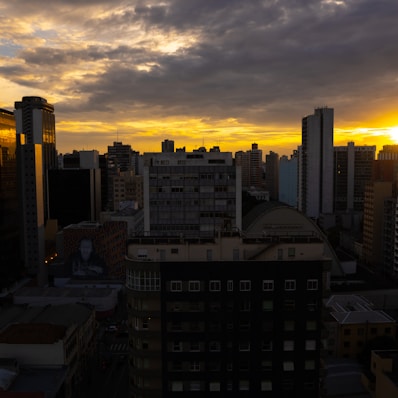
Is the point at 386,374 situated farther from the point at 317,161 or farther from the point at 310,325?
the point at 317,161

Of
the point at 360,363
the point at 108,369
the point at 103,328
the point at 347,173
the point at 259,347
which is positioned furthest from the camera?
the point at 347,173

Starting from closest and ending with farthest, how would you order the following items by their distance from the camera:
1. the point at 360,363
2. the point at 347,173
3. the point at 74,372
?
the point at 74,372 → the point at 360,363 → the point at 347,173

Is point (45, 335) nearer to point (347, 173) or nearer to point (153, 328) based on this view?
point (153, 328)

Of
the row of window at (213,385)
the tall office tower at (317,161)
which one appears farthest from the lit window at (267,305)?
the tall office tower at (317,161)

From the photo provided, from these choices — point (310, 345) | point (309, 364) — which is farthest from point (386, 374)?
point (310, 345)

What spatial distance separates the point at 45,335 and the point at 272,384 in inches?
999

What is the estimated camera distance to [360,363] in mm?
50344

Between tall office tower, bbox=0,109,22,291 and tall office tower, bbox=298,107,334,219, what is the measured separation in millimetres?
100536

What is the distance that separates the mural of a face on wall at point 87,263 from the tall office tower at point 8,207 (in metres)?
13.2

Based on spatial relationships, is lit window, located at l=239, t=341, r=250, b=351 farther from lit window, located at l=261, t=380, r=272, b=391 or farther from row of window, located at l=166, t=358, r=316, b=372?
lit window, located at l=261, t=380, r=272, b=391

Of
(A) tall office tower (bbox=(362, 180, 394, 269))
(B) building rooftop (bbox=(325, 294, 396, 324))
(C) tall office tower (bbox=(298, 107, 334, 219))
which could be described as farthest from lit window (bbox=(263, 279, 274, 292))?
(C) tall office tower (bbox=(298, 107, 334, 219))

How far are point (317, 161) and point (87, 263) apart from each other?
320 ft

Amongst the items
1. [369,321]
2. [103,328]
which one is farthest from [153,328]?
[103,328]

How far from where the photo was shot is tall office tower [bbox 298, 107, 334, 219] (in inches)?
5955
